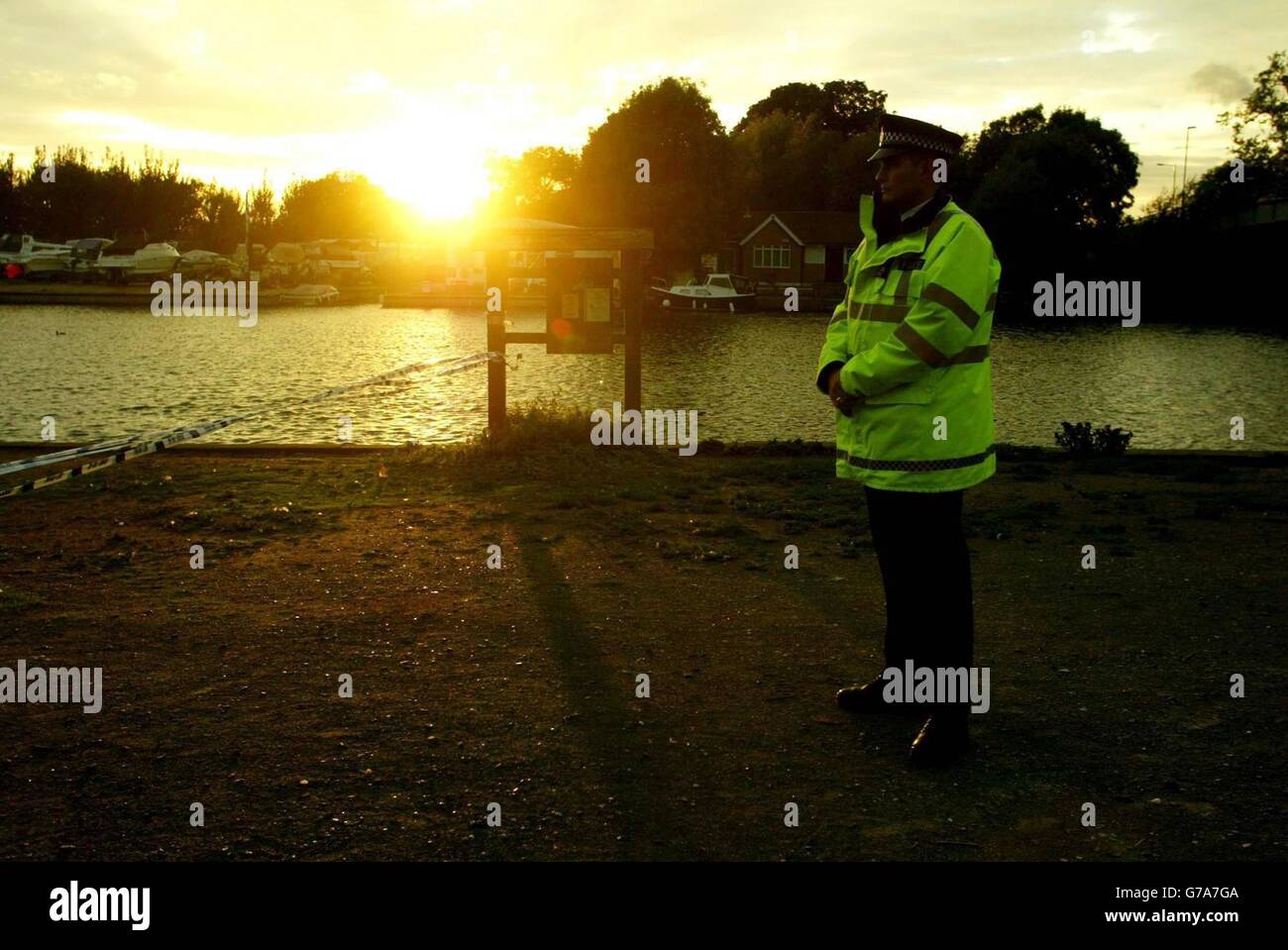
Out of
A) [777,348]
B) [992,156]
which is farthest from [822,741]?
[992,156]

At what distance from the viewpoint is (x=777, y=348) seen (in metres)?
31.3

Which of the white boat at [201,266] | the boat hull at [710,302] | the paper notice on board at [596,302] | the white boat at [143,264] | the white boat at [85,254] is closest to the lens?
the paper notice on board at [596,302]

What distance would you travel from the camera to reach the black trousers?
459 cm

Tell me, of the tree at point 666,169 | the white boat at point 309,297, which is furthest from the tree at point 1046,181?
the white boat at point 309,297

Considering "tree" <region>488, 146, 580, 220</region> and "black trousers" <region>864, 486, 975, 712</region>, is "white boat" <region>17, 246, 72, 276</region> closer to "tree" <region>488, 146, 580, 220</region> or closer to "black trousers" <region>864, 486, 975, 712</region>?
"tree" <region>488, 146, 580, 220</region>

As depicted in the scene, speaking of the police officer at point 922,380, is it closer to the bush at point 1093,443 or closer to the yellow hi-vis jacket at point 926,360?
the yellow hi-vis jacket at point 926,360

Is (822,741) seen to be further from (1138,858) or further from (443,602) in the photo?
(443,602)

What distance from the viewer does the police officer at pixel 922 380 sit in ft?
14.3

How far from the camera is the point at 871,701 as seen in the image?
197 inches

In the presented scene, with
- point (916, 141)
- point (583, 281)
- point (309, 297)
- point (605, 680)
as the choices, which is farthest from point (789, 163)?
point (916, 141)

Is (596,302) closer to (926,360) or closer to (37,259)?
(926,360)

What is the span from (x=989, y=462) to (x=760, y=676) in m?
1.47

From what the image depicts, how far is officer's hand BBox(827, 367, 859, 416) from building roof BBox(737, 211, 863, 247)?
271 feet
